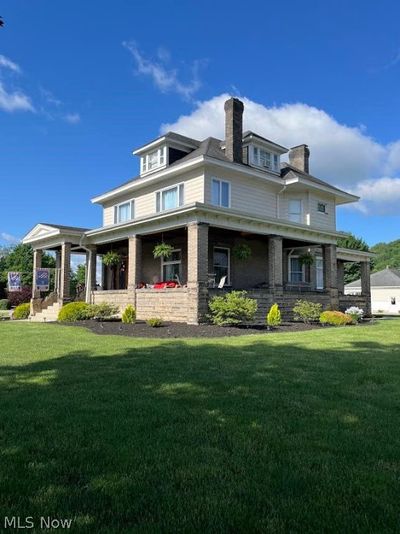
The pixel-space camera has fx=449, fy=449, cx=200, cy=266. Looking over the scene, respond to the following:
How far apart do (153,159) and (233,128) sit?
462cm

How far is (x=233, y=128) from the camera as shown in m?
21.6

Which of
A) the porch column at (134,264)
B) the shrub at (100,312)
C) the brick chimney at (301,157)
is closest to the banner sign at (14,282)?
the shrub at (100,312)

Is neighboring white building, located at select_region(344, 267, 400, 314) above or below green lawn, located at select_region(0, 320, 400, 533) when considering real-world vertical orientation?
above

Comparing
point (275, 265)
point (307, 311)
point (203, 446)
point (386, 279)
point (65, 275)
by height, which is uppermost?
point (386, 279)

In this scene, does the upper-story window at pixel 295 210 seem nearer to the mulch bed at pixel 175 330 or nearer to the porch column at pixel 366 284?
the porch column at pixel 366 284

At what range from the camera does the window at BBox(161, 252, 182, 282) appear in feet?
72.1

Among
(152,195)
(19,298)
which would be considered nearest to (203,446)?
(152,195)

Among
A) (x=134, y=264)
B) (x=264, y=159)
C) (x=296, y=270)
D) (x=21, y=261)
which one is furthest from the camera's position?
(x=21, y=261)

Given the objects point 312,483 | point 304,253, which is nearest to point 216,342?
point 312,483

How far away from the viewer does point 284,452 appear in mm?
3686

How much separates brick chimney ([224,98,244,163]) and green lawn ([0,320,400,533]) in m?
15.7

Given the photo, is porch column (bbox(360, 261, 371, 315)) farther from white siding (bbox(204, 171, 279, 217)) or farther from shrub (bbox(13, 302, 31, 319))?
shrub (bbox(13, 302, 31, 319))

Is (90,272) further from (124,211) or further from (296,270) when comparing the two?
(296,270)

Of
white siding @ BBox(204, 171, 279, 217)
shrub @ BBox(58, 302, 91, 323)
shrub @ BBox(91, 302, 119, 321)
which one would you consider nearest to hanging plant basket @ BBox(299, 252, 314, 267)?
white siding @ BBox(204, 171, 279, 217)
